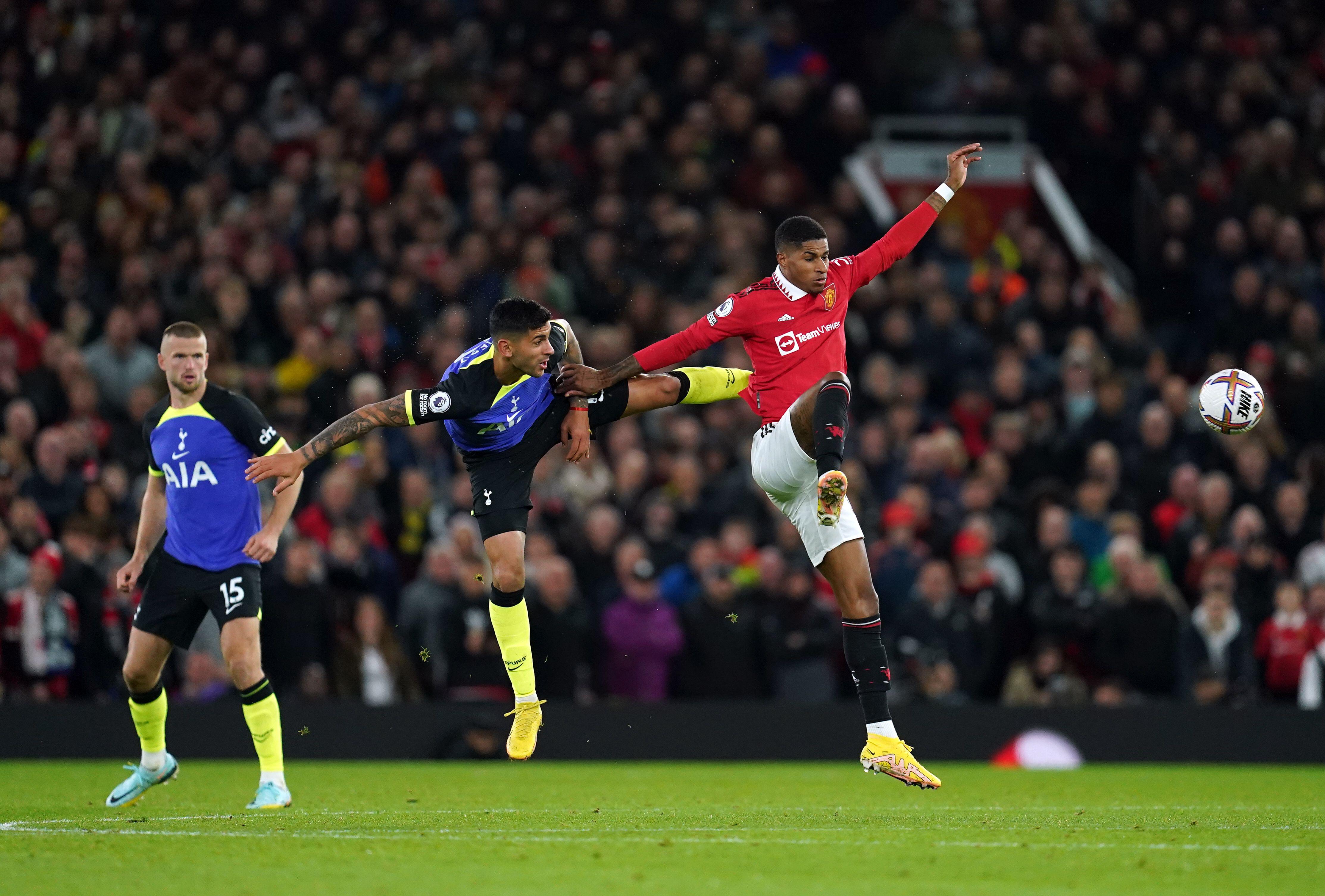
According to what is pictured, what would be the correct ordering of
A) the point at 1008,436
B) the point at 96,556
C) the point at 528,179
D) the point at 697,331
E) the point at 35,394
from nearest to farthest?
1. the point at 697,331
2. the point at 96,556
3. the point at 35,394
4. the point at 1008,436
5. the point at 528,179

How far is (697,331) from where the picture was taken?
10.3m

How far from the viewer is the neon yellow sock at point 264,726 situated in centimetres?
1031

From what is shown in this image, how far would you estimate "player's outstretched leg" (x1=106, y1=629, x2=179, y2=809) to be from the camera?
34.1ft

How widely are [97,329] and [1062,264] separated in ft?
31.6

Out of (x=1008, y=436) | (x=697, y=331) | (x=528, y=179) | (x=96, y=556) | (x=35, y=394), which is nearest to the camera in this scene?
(x=697, y=331)

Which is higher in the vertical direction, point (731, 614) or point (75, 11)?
point (75, 11)

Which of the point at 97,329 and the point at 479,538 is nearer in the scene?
the point at 479,538

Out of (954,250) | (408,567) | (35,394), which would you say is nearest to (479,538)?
(408,567)

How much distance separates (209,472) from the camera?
34.0 ft

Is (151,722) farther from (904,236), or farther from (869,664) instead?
(904,236)

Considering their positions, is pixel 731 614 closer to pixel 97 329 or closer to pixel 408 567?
pixel 408 567

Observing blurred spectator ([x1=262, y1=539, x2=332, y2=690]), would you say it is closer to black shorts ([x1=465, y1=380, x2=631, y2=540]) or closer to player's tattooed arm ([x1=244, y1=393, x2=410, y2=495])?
black shorts ([x1=465, y1=380, x2=631, y2=540])

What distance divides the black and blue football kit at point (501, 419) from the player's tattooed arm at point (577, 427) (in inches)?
2.9

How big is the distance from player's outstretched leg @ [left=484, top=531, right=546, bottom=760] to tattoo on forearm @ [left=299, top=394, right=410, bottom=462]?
0.94 m
